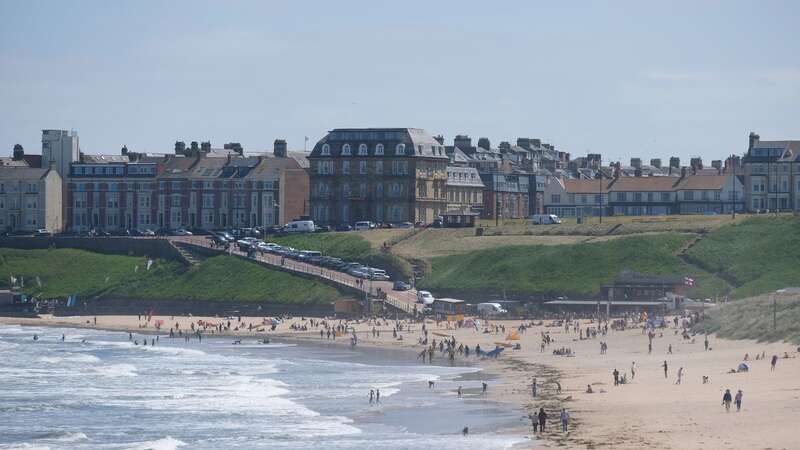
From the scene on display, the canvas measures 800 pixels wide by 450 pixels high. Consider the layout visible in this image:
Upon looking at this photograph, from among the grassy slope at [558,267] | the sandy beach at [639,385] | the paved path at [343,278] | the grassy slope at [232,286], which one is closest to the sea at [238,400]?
the sandy beach at [639,385]

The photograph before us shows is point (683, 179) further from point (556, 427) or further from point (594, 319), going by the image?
point (556, 427)

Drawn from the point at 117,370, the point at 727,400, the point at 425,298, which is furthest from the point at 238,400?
the point at 425,298

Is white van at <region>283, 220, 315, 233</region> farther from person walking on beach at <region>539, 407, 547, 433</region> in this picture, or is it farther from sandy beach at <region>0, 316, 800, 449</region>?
person walking on beach at <region>539, 407, 547, 433</region>

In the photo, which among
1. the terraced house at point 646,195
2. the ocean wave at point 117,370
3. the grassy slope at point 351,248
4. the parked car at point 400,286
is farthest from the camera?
the terraced house at point 646,195

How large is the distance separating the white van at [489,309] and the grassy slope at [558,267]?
162 inches

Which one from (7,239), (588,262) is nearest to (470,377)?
(588,262)

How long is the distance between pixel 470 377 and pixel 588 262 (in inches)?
1542

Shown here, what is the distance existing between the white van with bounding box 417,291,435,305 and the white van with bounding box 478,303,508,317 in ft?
14.9

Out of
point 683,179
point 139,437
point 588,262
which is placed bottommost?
point 139,437

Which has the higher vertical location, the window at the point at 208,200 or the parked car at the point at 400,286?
Result: the window at the point at 208,200

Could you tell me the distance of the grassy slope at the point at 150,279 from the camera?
11938 cm

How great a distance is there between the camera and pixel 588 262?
379ft

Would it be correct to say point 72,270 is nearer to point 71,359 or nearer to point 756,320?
point 71,359

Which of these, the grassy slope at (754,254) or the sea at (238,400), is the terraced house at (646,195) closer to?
the grassy slope at (754,254)
